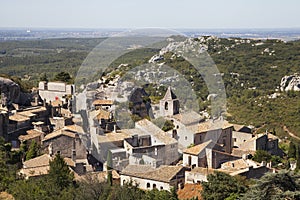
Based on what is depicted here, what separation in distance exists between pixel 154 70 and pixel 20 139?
24.1 m

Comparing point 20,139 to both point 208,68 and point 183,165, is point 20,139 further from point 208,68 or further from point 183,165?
point 208,68

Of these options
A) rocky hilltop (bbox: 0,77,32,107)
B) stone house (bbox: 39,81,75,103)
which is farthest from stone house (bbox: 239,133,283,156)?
stone house (bbox: 39,81,75,103)

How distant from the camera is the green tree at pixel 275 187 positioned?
415 inches

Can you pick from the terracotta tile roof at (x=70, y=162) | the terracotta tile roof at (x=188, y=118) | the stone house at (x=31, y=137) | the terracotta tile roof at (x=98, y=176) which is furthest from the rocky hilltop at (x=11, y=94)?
the terracotta tile roof at (x=98, y=176)

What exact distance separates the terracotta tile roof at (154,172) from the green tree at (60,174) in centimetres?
206

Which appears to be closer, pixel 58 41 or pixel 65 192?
pixel 65 192

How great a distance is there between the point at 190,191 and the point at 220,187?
61.5 inches

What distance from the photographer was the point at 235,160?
17312 mm

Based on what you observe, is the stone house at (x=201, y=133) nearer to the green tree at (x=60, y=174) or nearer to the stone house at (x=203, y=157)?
the stone house at (x=203, y=157)

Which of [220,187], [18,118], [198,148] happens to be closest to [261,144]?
[198,148]

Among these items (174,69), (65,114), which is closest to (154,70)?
(174,69)

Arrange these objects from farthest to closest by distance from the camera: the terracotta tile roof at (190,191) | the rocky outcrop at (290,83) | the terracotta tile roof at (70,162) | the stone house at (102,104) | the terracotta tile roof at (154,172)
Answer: the rocky outcrop at (290,83)
the stone house at (102,104)
the terracotta tile roof at (70,162)
the terracotta tile roof at (154,172)
the terracotta tile roof at (190,191)

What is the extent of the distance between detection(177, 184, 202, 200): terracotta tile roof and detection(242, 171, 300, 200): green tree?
3.34m

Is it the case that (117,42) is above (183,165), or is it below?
above
